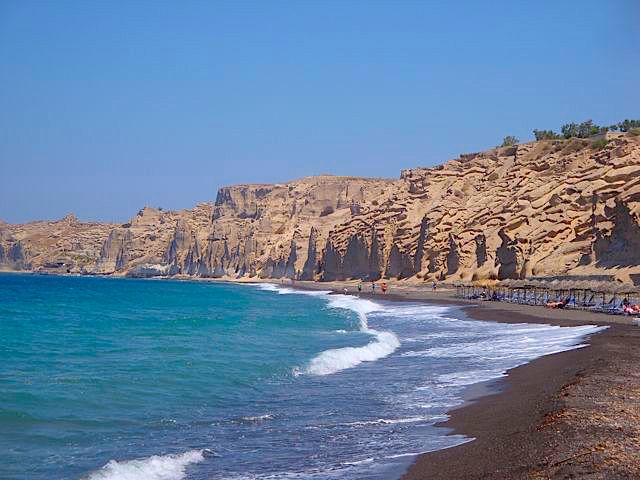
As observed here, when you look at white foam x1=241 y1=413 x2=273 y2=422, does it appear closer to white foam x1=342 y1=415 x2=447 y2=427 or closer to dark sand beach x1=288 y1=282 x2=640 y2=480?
white foam x1=342 y1=415 x2=447 y2=427

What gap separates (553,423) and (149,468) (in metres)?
5.25

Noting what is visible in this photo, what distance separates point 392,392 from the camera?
16266mm

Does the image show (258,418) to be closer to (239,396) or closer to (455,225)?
(239,396)

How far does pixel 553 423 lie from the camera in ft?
32.9

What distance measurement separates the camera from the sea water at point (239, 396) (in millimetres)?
10688

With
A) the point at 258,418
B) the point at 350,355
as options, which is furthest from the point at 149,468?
the point at 350,355

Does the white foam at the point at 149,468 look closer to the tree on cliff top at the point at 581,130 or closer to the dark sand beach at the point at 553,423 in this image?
the dark sand beach at the point at 553,423

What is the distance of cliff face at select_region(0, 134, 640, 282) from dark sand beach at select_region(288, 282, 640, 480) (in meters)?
28.0

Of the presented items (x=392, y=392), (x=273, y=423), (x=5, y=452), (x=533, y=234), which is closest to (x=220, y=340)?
(x=392, y=392)

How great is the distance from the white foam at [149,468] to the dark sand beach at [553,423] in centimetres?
305

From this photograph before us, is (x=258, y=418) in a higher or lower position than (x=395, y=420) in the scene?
lower

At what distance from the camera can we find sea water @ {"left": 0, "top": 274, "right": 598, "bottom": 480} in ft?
35.1

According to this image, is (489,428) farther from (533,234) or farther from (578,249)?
(533,234)

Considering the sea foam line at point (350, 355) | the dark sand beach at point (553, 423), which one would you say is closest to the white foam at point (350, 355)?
the sea foam line at point (350, 355)
